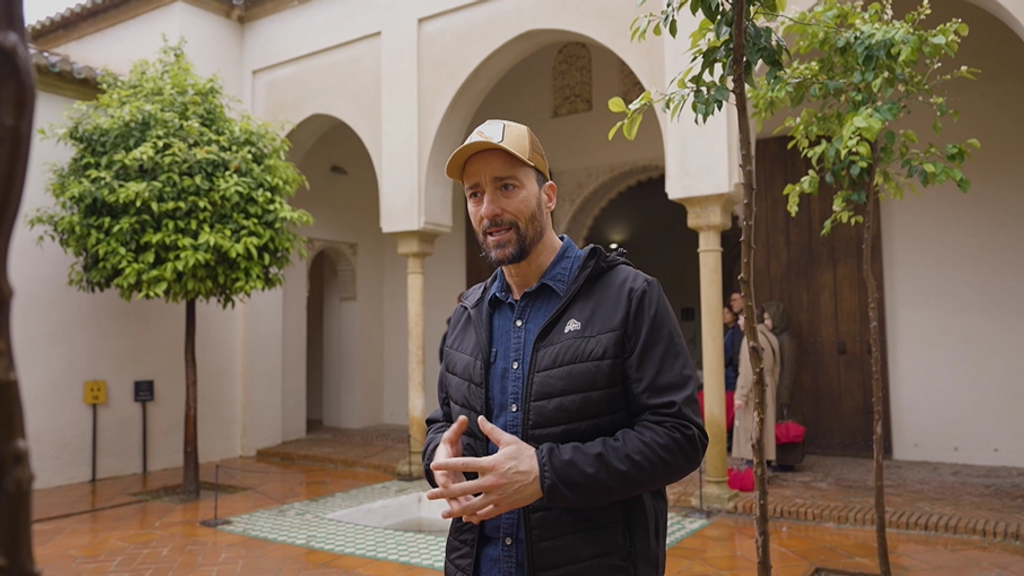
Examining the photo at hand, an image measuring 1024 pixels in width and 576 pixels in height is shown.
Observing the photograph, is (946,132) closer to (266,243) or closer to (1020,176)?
(1020,176)

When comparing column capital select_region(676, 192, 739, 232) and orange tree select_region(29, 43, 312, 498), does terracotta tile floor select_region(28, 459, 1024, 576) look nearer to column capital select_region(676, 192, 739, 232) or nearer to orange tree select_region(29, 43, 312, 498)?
orange tree select_region(29, 43, 312, 498)

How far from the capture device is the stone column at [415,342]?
312 inches

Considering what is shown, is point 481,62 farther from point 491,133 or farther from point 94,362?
point 491,133

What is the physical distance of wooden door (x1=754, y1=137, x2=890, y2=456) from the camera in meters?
7.86

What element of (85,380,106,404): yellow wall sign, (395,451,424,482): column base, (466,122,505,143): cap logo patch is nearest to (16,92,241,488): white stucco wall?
(85,380,106,404): yellow wall sign

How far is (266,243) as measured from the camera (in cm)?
715

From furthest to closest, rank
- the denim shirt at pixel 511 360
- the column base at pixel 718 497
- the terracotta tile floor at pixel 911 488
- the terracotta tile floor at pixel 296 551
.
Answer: the column base at pixel 718 497 → the terracotta tile floor at pixel 911 488 → the terracotta tile floor at pixel 296 551 → the denim shirt at pixel 511 360

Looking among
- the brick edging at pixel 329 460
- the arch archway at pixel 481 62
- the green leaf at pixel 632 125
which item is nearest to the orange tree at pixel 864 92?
the green leaf at pixel 632 125

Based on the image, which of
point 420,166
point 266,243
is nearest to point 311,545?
point 266,243

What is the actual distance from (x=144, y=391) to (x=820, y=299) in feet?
24.3

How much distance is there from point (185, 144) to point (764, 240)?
19.6ft

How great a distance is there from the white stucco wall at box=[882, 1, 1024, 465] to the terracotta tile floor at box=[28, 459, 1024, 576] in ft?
8.51

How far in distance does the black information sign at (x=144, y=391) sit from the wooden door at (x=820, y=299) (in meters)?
6.85

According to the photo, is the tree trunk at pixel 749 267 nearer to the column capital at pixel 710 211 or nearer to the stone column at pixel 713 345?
the stone column at pixel 713 345
